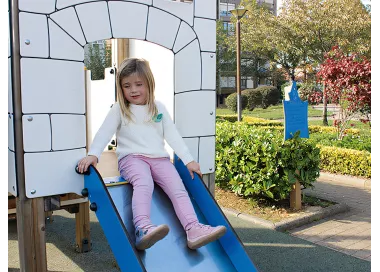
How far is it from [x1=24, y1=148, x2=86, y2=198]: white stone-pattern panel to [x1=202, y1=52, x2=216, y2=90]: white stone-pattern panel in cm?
113

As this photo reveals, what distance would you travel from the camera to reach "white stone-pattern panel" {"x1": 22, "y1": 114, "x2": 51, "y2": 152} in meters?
2.67

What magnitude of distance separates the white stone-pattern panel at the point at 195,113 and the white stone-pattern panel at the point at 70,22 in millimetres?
868

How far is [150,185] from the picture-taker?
2859mm

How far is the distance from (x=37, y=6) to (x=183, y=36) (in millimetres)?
1072

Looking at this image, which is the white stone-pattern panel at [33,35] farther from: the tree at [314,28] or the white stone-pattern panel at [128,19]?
the tree at [314,28]

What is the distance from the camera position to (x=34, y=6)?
8.67ft

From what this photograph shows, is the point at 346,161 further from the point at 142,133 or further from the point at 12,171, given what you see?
the point at 12,171

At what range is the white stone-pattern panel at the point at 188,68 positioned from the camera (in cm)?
327

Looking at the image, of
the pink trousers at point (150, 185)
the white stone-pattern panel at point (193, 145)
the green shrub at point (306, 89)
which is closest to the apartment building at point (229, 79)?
the green shrub at point (306, 89)

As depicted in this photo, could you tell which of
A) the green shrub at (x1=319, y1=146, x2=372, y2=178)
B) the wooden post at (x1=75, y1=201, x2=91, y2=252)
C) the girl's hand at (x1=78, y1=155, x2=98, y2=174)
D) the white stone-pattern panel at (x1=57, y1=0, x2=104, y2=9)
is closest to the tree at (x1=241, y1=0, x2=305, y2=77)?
the green shrub at (x1=319, y1=146, x2=372, y2=178)

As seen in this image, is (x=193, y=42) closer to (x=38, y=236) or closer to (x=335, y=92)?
(x=38, y=236)

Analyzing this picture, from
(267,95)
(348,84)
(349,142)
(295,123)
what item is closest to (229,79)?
(267,95)

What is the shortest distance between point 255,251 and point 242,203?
1498 millimetres

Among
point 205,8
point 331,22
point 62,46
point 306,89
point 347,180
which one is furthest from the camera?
point 306,89
